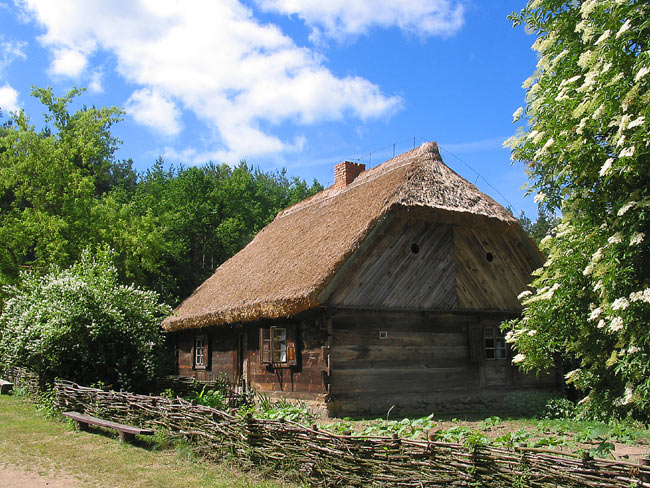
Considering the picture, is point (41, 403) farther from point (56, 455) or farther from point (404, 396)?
point (404, 396)

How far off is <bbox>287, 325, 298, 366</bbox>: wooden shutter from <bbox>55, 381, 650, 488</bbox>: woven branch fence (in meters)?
4.33

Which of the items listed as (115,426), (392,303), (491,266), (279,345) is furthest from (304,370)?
(491,266)

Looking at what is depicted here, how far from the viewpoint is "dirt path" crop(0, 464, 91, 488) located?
705 centimetres

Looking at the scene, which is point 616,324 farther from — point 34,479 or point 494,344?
point 494,344

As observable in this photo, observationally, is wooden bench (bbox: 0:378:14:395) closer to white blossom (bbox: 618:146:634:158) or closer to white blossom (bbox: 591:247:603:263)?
white blossom (bbox: 591:247:603:263)

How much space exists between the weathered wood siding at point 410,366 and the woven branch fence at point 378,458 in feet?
14.7

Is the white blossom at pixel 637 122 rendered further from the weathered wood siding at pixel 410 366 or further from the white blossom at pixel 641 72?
the weathered wood siding at pixel 410 366

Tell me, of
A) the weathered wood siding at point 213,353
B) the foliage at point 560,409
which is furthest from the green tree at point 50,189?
the foliage at point 560,409

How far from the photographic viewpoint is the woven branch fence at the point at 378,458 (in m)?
5.19

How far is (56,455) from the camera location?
877cm

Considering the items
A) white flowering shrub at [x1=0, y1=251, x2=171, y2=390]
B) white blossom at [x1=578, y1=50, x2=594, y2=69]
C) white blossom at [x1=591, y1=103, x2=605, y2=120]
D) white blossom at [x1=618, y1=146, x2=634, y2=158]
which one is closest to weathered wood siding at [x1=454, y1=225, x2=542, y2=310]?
white flowering shrub at [x1=0, y1=251, x2=171, y2=390]

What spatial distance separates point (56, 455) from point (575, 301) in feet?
25.3

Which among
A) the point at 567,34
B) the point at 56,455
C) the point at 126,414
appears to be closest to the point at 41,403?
the point at 126,414

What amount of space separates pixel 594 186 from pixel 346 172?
12.8 m
